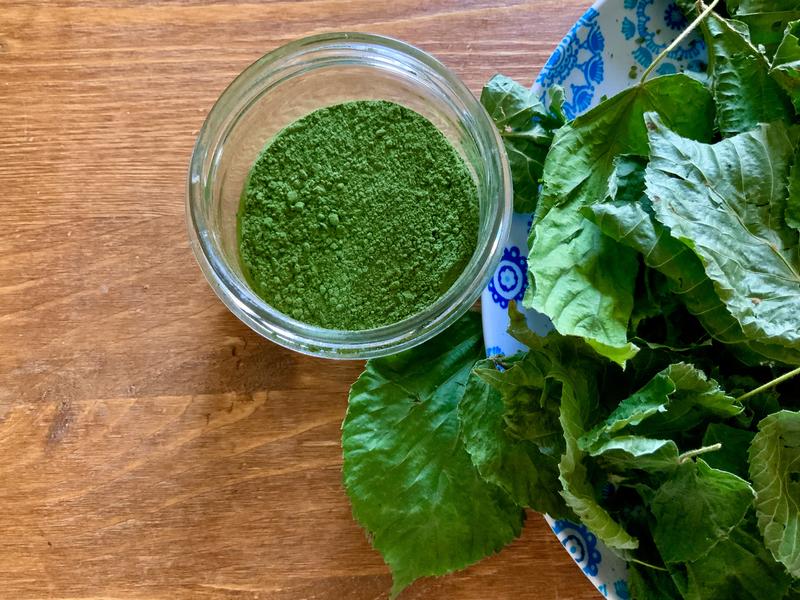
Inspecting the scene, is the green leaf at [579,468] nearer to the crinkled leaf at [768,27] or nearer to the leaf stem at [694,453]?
the leaf stem at [694,453]

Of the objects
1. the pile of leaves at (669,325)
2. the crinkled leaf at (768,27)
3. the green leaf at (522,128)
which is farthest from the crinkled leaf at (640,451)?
the crinkled leaf at (768,27)

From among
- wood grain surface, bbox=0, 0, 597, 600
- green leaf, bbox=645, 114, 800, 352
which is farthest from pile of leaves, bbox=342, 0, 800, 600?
wood grain surface, bbox=0, 0, 597, 600

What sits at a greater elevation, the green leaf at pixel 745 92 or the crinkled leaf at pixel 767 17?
the crinkled leaf at pixel 767 17

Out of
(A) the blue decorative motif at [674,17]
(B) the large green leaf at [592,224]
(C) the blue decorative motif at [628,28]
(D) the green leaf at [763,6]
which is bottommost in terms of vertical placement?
(B) the large green leaf at [592,224]

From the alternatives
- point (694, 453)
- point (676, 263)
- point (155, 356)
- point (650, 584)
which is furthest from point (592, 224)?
point (155, 356)

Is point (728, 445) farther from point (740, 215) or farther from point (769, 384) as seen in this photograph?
point (740, 215)

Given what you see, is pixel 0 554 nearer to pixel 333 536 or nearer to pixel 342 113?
pixel 333 536

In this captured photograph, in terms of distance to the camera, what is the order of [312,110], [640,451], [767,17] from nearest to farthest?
[640,451]
[767,17]
[312,110]
